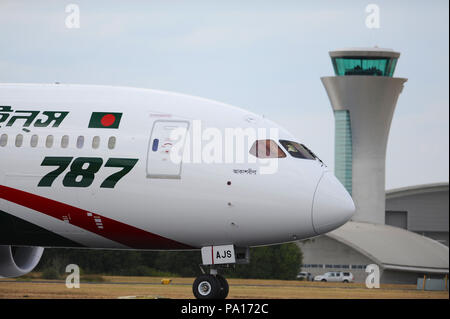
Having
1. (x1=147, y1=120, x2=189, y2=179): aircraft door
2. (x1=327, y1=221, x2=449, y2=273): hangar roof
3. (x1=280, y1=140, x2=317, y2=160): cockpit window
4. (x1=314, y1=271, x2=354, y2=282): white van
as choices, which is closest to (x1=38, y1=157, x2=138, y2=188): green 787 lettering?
(x1=147, y1=120, x2=189, y2=179): aircraft door

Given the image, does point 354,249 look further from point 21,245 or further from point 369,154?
point 21,245

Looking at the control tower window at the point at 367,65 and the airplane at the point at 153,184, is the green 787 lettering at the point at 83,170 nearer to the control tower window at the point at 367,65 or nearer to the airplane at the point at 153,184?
the airplane at the point at 153,184

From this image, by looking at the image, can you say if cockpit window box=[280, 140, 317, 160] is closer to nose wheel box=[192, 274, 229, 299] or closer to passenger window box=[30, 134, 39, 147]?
nose wheel box=[192, 274, 229, 299]

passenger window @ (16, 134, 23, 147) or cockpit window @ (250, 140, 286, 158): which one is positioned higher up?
passenger window @ (16, 134, 23, 147)

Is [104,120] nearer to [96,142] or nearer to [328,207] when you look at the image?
[96,142]

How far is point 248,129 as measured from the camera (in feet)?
74.0

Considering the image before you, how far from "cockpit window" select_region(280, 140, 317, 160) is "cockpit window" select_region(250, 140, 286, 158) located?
214 millimetres

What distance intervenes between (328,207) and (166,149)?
12.6ft

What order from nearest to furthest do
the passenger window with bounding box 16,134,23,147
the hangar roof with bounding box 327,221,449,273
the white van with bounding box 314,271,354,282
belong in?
the passenger window with bounding box 16,134,23,147, the white van with bounding box 314,271,354,282, the hangar roof with bounding box 327,221,449,273

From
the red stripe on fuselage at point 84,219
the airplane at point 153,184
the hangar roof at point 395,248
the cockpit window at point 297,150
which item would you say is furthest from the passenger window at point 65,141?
the hangar roof at point 395,248

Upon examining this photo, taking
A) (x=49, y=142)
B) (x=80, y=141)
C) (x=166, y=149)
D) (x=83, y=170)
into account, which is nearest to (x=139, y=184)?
(x=166, y=149)

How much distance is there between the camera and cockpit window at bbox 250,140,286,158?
2220cm

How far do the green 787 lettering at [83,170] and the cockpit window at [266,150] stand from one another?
107 inches
